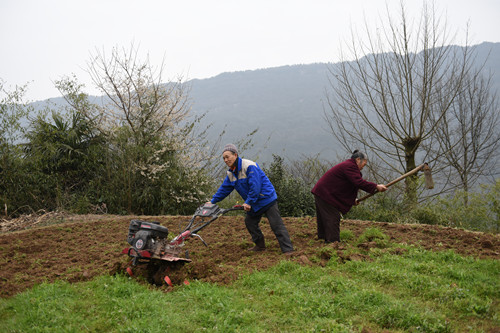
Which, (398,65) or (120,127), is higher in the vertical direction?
(398,65)

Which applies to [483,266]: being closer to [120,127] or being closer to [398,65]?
[398,65]

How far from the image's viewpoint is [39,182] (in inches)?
450

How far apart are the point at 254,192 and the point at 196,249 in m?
1.54

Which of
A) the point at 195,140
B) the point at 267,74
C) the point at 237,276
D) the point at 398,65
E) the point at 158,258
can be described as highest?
the point at 267,74

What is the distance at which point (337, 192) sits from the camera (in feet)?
21.1

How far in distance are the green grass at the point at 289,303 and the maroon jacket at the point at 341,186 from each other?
165 cm

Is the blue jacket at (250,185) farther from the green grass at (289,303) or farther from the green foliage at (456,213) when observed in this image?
the green foliage at (456,213)

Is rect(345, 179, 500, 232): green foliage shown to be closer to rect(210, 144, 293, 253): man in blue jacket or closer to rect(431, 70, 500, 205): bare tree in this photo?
rect(210, 144, 293, 253): man in blue jacket

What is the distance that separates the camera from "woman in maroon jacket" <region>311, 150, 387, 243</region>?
20.7 ft

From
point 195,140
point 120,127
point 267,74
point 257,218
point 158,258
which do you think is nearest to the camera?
point 158,258

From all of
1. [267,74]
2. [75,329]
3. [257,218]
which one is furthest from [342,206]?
[267,74]

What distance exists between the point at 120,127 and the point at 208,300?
367 inches

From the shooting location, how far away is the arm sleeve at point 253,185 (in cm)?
566

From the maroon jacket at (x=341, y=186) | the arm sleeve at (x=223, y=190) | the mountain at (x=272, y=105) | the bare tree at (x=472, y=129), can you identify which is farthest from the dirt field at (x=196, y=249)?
the mountain at (x=272, y=105)
